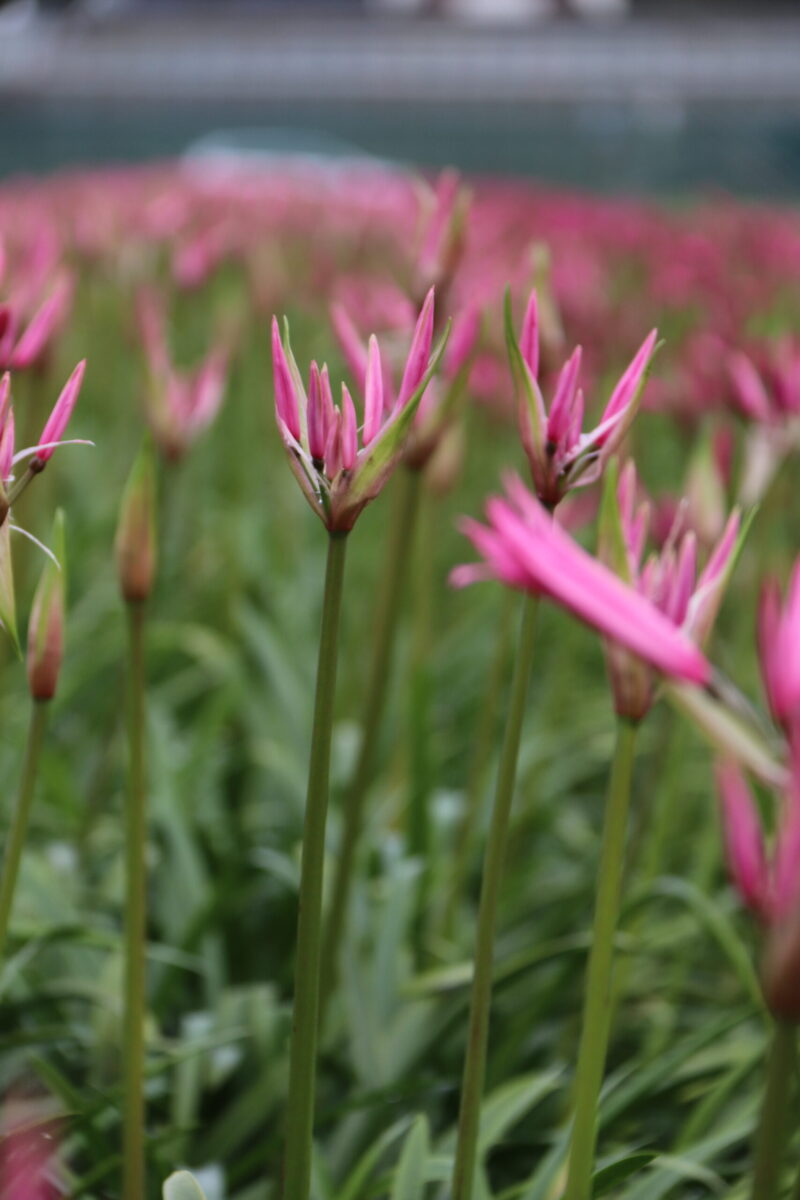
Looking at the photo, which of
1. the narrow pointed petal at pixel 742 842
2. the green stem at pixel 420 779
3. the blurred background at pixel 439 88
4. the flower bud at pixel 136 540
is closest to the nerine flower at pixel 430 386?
the flower bud at pixel 136 540

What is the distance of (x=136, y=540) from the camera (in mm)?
683

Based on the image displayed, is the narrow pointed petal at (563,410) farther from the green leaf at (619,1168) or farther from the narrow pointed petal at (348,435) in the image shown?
the green leaf at (619,1168)

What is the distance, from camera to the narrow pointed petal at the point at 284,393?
507 mm

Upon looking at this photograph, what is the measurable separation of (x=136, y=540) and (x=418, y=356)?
0.81ft

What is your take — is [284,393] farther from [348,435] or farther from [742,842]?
[742,842]

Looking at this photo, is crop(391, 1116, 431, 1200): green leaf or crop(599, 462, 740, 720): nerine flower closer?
crop(599, 462, 740, 720): nerine flower

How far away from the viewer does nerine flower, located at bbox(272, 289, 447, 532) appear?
50 centimetres

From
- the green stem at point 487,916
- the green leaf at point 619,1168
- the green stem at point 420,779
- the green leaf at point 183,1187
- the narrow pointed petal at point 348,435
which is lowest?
the green stem at point 420,779

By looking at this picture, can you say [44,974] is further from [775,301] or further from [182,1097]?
[775,301]

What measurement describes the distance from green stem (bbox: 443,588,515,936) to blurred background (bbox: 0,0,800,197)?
1288 centimetres

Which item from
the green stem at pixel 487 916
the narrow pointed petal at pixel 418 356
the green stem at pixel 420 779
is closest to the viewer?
the narrow pointed petal at pixel 418 356

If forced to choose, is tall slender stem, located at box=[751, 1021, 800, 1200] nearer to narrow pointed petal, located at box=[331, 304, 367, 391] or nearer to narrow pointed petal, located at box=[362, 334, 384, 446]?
narrow pointed petal, located at box=[362, 334, 384, 446]

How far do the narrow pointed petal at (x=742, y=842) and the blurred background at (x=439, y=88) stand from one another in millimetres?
13580

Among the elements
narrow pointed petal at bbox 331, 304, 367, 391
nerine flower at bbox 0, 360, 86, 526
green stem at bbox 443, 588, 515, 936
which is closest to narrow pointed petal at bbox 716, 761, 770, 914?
nerine flower at bbox 0, 360, 86, 526
